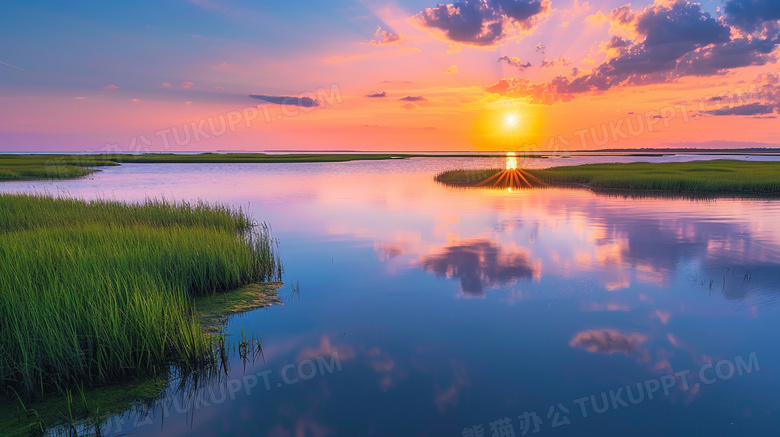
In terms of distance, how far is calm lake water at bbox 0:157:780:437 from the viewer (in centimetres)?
555

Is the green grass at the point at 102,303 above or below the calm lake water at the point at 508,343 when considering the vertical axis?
above

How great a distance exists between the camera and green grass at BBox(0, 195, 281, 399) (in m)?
5.65

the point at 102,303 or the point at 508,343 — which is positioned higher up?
the point at 102,303

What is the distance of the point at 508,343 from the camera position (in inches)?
299

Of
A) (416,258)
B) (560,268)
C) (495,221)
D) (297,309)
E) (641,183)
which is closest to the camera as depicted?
(297,309)

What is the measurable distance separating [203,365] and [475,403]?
4278 mm

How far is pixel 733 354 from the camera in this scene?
7.24 metres

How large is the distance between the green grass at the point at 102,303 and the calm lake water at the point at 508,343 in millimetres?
937

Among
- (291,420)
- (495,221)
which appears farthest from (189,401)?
(495,221)

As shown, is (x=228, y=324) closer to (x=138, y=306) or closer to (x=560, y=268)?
(x=138, y=306)

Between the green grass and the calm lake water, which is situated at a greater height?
the green grass

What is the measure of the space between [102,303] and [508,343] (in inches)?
268

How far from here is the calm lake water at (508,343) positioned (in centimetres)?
555

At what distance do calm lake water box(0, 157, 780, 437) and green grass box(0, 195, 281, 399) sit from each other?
36.9 inches
